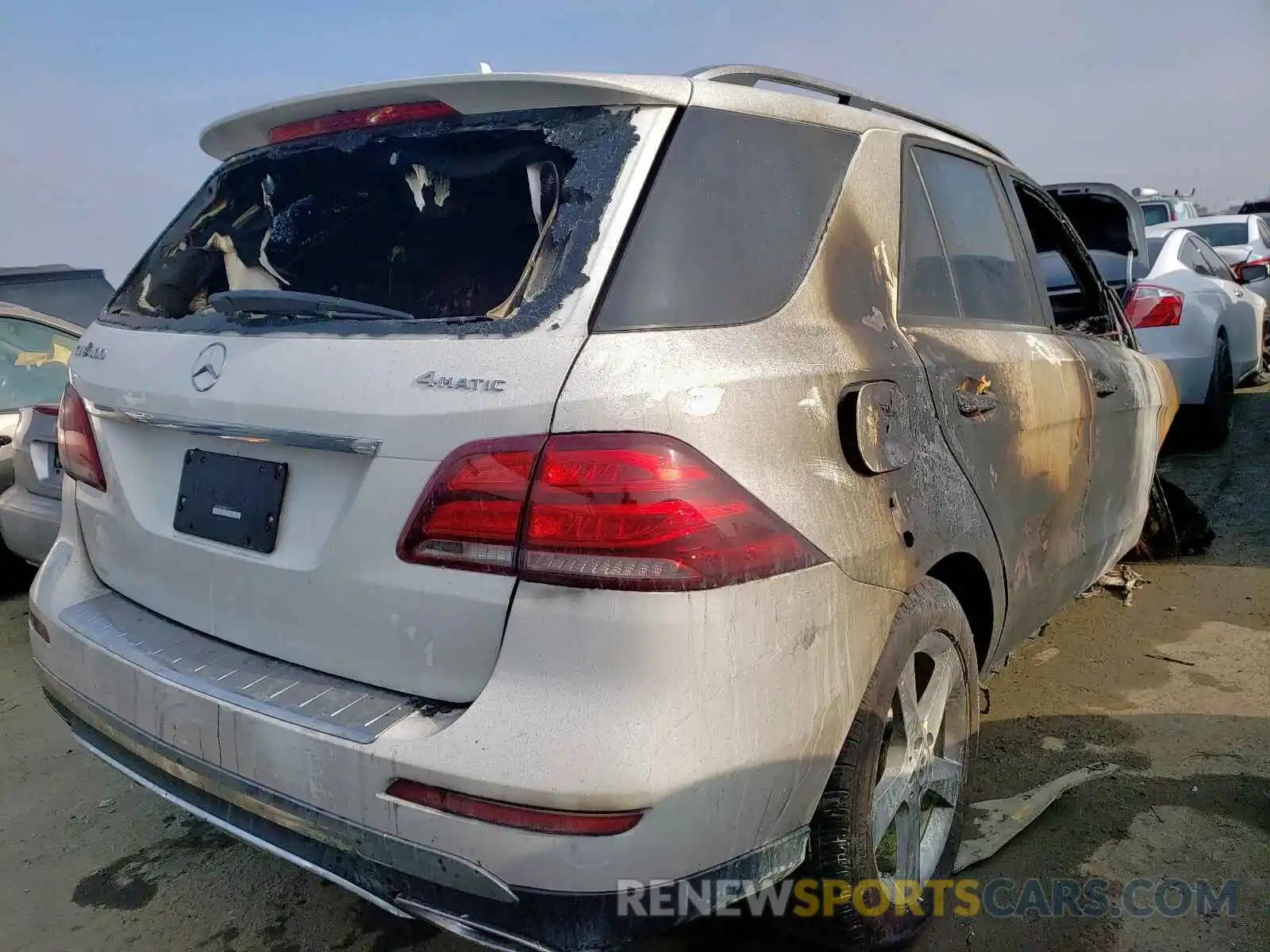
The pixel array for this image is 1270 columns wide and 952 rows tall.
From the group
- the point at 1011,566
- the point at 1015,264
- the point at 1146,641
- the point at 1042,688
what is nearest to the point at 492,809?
the point at 1011,566

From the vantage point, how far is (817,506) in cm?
168

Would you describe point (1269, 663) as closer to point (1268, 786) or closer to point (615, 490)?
point (1268, 786)

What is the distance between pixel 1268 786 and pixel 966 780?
39.5 inches

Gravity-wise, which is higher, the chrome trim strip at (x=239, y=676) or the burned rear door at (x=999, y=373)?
the burned rear door at (x=999, y=373)

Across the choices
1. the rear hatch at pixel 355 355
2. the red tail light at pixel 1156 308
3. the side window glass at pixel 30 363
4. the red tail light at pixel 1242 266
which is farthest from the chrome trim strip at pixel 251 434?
the red tail light at pixel 1242 266

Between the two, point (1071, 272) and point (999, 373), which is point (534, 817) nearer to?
point (999, 373)

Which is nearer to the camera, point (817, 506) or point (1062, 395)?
→ point (817, 506)

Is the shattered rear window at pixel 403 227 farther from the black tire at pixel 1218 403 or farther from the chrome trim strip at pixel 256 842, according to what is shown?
the black tire at pixel 1218 403

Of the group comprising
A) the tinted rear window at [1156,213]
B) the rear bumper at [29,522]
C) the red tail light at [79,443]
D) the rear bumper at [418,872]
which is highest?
the tinted rear window at [1156,213]

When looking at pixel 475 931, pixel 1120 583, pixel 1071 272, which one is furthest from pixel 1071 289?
pixel 475 931

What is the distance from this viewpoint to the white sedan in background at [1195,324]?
6.17m

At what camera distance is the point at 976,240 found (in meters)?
2.72

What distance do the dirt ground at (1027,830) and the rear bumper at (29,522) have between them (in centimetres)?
50

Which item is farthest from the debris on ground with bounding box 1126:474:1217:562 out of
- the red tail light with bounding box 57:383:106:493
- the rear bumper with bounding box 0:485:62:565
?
the rear bumper with bounding box 0:485:62:565
